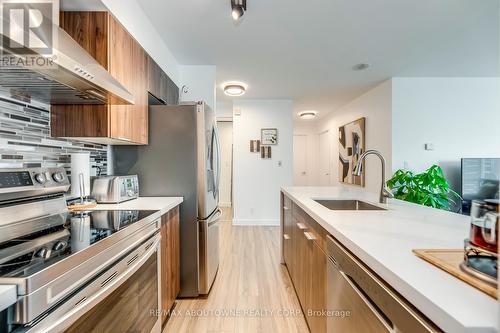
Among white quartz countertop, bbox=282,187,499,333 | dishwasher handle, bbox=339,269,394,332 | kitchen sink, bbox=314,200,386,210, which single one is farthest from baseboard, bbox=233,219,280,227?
dishwasher handle, bbox=339,269,394,332

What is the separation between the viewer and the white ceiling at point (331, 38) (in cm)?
A: 207

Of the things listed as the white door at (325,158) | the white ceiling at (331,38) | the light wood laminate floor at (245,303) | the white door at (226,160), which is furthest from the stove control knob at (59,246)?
the white door at (325,158)

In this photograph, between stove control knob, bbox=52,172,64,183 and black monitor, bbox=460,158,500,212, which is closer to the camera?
stove control knob, bbox=52,172,64,183

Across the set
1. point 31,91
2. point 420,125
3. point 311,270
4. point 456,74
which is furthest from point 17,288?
point 456,74

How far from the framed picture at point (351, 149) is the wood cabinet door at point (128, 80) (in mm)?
3898

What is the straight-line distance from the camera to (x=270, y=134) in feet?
15.7

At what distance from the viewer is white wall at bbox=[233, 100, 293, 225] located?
4801 millimetres

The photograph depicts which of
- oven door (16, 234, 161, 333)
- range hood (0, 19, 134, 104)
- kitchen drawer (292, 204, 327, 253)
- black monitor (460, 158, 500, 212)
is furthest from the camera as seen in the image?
black monitor (460, 158, 500, 212)

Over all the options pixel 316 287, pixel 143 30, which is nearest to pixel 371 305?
pixel 316 287

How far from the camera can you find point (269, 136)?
15.7 ft

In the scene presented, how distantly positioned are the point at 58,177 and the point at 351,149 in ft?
16.0

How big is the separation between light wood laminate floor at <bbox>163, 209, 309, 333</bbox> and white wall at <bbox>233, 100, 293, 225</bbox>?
65.5 inches

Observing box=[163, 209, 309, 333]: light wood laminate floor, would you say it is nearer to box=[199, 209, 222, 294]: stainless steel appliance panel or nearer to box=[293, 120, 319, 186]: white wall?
box=[199, 209, 222, 294]: stainless steel appliance panel

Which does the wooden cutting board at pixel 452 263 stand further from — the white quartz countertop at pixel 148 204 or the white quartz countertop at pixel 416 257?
the white quartz countertop at pixel 148 204
